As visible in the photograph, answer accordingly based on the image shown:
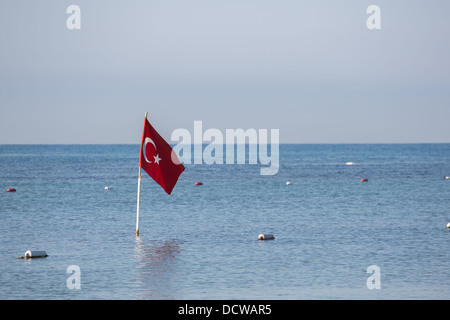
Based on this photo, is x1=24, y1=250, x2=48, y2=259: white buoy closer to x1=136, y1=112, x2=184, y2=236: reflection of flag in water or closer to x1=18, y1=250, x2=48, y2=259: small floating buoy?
x1=18, y1=250, x2=48, y2=259: small floating buoy

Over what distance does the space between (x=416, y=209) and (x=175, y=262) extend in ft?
97.7

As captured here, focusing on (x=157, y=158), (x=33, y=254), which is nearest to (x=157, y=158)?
(x=157, y=158)

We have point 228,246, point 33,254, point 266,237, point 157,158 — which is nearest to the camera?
point 33,254

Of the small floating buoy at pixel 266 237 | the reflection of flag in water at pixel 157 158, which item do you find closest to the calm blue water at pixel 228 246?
the small floating buoy at pixel 266 237

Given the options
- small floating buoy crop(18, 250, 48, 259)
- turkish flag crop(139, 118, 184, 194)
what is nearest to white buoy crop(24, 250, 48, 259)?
small floating buoy crop(18, 250, 48, 259)

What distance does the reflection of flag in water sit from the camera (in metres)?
37.9

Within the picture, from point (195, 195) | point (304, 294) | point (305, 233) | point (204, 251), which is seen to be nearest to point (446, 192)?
point (195, 195)

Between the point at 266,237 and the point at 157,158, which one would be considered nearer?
the point at 157,158

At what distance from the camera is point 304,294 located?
25.8 m

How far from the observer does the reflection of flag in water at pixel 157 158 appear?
37.9 metres

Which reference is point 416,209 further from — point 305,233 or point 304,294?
point 304,294

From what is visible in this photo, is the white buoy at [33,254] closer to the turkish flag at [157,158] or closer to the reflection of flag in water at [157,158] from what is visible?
the reflection of flag in water at [157,158]

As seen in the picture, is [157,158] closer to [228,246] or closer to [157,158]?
[157,158]

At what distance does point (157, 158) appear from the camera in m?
38.2
